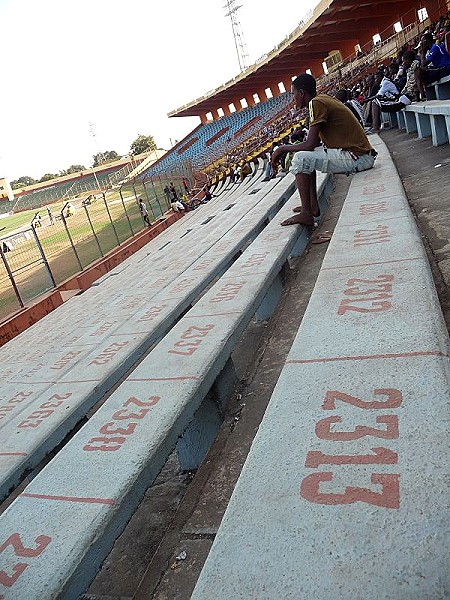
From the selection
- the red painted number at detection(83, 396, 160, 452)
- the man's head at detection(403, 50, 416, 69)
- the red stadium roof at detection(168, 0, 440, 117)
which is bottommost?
the red painted number at detection(83, 396, 160, 452)

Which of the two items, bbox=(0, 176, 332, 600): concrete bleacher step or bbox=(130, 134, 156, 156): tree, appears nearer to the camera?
bbox=(0, 176, 332, 600): concrete bleacher step

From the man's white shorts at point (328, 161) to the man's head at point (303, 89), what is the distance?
0.45 m

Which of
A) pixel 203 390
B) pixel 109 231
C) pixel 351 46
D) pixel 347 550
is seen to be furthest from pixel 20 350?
pixel 351 46

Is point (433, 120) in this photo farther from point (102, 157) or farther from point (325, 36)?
point (102, 157)

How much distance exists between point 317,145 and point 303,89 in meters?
0.52

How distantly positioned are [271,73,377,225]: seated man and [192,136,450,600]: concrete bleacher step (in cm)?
242

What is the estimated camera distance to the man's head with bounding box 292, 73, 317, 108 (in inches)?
177

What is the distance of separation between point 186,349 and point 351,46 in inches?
1456

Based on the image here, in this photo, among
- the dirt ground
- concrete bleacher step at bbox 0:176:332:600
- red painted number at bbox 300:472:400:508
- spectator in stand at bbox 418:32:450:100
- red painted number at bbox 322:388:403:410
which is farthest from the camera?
spectator in stand at bbox 418:32:450:100

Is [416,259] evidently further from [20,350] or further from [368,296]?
[20,350]

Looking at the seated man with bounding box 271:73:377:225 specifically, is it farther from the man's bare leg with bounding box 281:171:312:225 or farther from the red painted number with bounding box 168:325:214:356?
the red painted number with bounding box 168:325:214:356

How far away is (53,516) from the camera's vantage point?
1.50 metres

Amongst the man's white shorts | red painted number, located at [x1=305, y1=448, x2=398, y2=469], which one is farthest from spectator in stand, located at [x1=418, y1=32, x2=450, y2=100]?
red painted number, located at [x1=305, y1=448, x2=398, y2=469]

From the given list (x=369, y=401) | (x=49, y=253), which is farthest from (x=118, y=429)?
(x=49, y=253)
